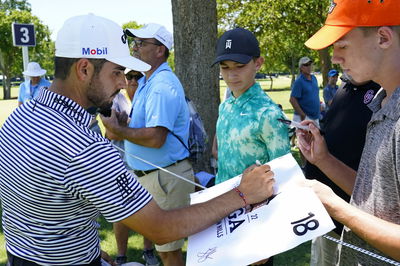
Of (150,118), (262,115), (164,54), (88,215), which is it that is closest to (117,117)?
(150,118)

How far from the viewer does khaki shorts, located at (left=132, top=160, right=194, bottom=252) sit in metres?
3.46

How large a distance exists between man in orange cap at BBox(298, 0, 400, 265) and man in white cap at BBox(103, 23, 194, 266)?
1.83 m

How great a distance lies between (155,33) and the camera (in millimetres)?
3643

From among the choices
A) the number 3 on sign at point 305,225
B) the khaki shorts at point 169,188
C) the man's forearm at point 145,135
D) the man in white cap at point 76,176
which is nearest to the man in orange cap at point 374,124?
the number 3 on sign at point 305,225

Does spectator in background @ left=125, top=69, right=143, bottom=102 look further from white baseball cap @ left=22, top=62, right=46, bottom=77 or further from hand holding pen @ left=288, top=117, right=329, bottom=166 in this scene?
white baseball cap @ left=22, top=62, right=46, bottom=77

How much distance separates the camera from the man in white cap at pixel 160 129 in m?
3.24

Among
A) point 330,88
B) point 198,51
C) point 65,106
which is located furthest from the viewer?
point 330,88

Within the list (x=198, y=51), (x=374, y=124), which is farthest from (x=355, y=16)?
(x=198, y=51)

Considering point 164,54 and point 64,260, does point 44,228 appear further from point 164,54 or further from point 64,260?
point 164,54

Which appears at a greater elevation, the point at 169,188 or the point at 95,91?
the point at 95,91

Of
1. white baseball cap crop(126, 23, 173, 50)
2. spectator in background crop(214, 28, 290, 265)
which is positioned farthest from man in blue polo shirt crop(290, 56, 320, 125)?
spectator in background crop(214, 28, 290, 265)

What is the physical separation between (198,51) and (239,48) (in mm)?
3177

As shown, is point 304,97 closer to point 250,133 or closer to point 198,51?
point 198,51

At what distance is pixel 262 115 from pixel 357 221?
1.06 meters
